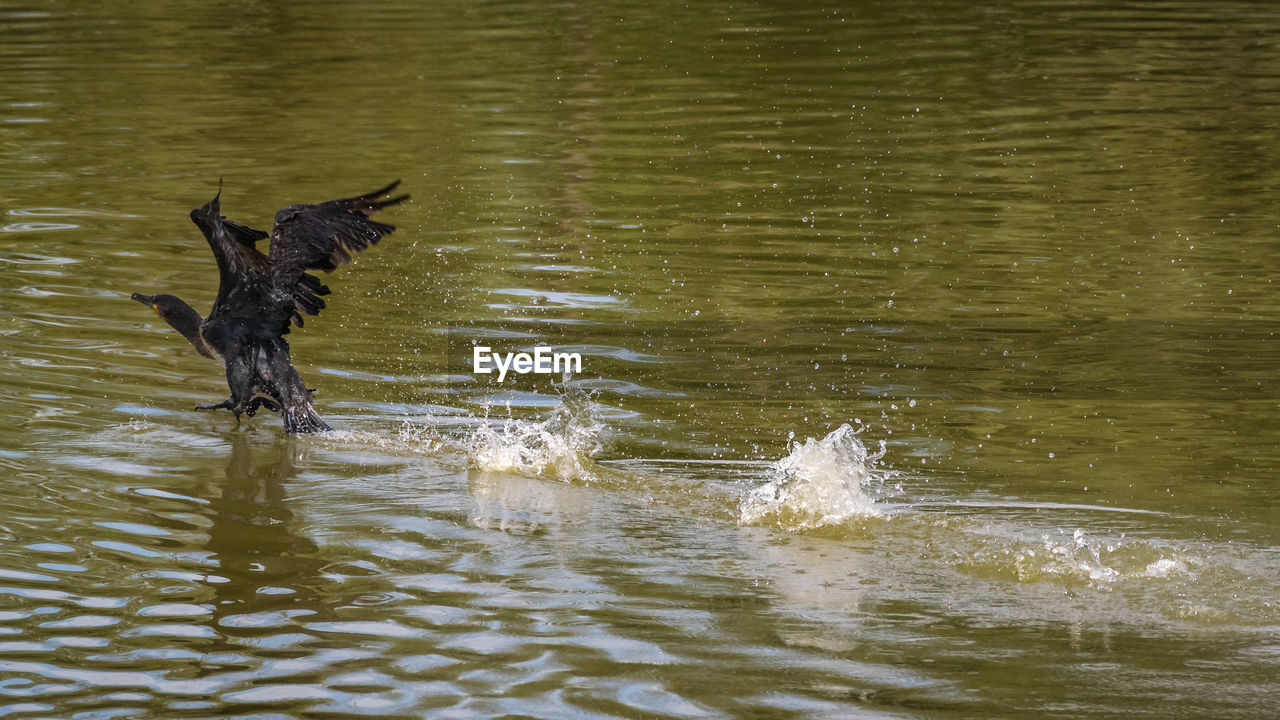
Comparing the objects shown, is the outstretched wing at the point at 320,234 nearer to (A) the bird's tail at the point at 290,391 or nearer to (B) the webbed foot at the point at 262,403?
(A) the bird's tail at the point at 290,391

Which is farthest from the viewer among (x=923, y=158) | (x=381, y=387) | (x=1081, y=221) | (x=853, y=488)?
(x=923, y=158)

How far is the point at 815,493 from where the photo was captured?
7070 millimetres

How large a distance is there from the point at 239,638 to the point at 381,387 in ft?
11.3

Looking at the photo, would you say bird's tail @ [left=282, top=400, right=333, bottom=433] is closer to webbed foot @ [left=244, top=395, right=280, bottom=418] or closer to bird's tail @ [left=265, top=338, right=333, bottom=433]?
bird's tail @ [left=265, top=338, right=333, bottom=433]

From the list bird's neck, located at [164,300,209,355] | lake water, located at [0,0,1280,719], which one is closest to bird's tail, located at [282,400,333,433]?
lake water, located at [0,0,1280,719]

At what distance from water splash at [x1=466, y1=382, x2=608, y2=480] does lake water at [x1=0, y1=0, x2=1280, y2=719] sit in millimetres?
21

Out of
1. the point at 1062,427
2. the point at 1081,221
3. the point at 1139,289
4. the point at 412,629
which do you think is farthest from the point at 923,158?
the point at 412,629

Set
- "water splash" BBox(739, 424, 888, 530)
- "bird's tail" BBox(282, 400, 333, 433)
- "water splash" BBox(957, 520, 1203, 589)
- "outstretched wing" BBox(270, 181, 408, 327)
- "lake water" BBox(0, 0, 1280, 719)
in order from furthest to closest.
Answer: "bird's tail" BBox(282, 400, 333, 433), "outstretched wing" BBox(270, 181, 408, 327), "water splash" BBox(739, 424, 888, 530), "water splash" BBox(957, 520, 1203, 589), "lake water" BBox(0, 0, 1280, 719)

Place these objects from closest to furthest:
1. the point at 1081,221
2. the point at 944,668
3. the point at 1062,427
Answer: the point at 944,668, the point at 1062,427, the point at 1081,221

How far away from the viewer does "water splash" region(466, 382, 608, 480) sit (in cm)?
790

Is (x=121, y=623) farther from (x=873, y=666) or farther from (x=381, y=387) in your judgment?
(x=381, y=387)

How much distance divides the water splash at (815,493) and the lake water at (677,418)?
0.7 inches

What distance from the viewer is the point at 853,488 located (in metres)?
7.09

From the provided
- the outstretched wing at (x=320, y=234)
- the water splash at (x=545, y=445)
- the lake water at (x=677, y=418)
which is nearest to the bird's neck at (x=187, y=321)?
the lake water at (x=677, y=418)
